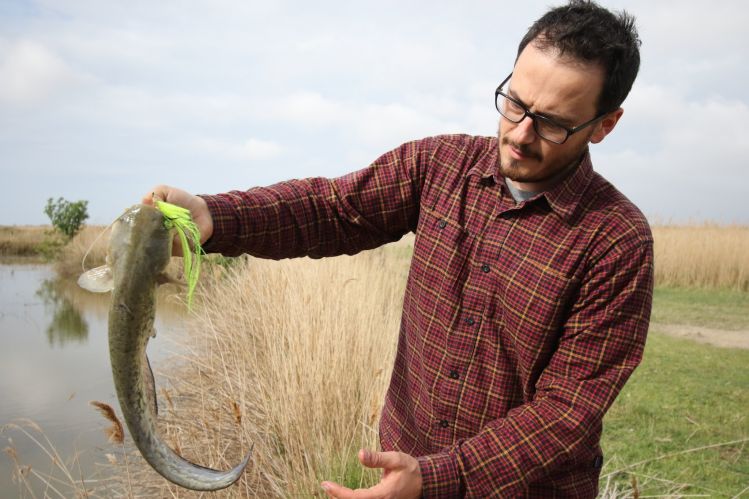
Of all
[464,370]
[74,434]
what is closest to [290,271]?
[74,434]

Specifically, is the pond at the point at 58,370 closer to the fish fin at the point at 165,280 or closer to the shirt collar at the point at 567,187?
the fish fin at the point at 165,280

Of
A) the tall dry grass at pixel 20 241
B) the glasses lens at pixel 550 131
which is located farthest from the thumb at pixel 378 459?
the tall dry grass at pixel 20 241

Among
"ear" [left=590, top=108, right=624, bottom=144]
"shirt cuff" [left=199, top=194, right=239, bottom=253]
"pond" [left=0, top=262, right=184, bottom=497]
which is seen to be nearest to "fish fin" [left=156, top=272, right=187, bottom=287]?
"shirt cuff" [left=199, top=194, right=239, bottom=253]

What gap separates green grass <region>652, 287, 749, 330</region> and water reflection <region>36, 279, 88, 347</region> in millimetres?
11613

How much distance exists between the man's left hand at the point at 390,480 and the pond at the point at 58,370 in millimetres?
2210

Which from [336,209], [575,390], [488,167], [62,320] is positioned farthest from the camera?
[62,320]

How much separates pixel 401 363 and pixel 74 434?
6141 mm

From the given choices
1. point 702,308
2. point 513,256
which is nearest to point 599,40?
point 513,256

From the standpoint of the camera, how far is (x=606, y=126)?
83.5 inches

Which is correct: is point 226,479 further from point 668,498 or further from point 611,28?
point 668,498

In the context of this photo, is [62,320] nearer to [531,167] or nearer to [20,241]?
[531,167]

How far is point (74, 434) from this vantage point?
703 centimetres

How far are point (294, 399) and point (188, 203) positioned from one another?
2.18 meters

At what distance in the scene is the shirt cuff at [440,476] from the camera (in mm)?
1716
